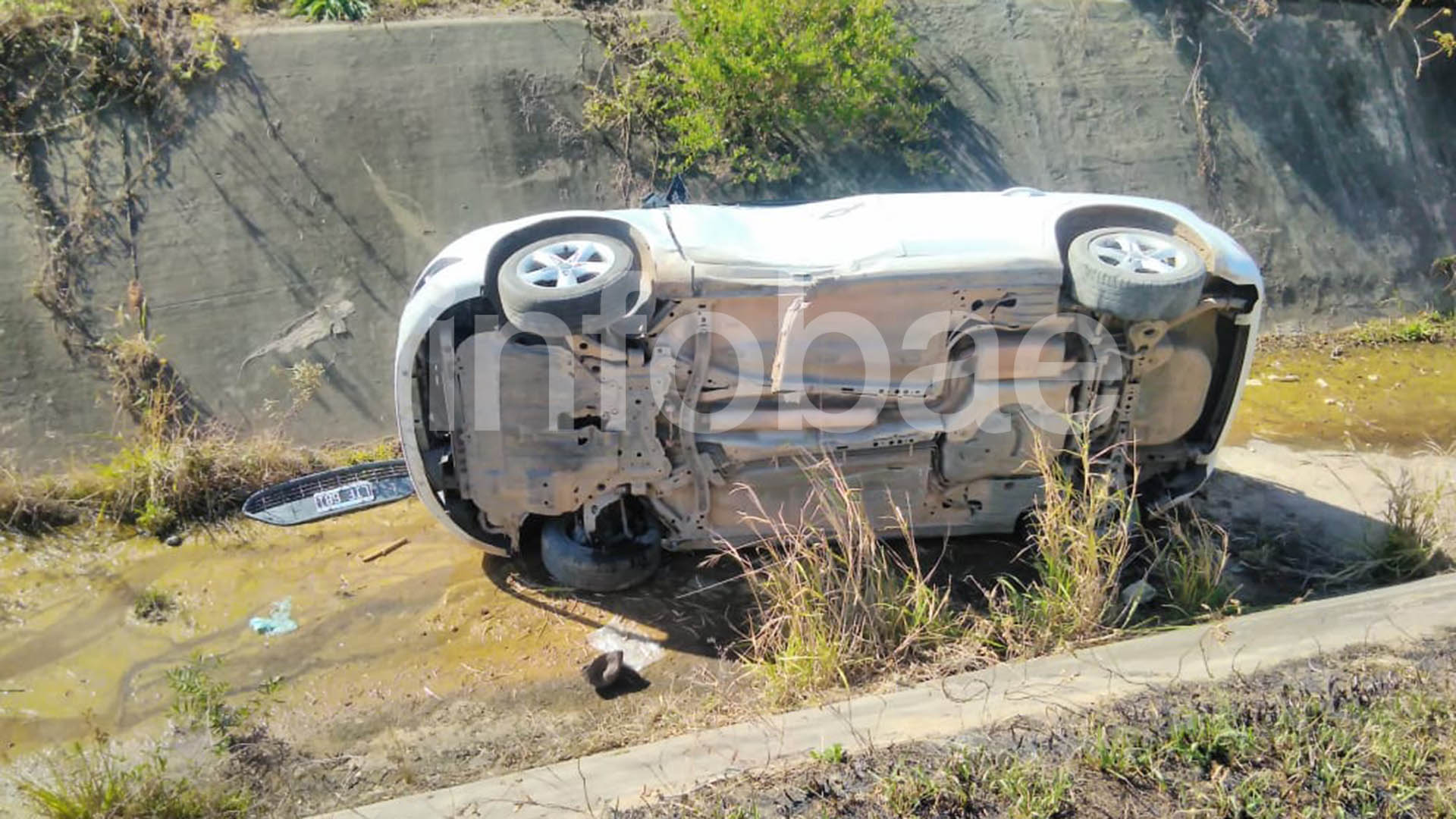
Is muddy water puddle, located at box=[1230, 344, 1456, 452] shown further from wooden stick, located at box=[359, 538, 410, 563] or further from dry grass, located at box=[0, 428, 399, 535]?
dry grass, located at box=[0, 428, 399, 535]

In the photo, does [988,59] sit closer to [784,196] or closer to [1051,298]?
[784,196]

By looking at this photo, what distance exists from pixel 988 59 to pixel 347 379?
5.67 m

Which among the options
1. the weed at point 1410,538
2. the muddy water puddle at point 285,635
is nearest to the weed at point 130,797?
the muddy water puddle at point 285,635

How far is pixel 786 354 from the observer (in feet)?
16.4

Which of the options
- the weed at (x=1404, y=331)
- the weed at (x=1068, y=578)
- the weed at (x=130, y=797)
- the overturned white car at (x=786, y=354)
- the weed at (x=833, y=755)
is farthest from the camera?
the weed at (x=1404, y=331)

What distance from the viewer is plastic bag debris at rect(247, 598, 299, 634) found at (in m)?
5.48

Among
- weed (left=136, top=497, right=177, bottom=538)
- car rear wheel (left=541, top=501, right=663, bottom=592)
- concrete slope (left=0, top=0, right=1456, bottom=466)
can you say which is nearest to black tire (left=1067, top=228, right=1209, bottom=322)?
car rear wheel (left=541, top=501, right=663, bottom=592)

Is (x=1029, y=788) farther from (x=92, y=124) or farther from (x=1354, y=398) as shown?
(x=92, y=124)

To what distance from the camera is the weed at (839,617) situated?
14.7 ft

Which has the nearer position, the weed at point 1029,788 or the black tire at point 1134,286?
the weed at point 1029,788

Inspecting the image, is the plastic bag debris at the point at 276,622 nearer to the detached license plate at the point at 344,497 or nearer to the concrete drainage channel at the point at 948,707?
the detached license plate at the point at 344,497

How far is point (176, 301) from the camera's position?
23.0 ft

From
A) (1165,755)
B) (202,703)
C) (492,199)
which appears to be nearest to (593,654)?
(202,703)

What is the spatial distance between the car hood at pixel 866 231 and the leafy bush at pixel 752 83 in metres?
2.75
